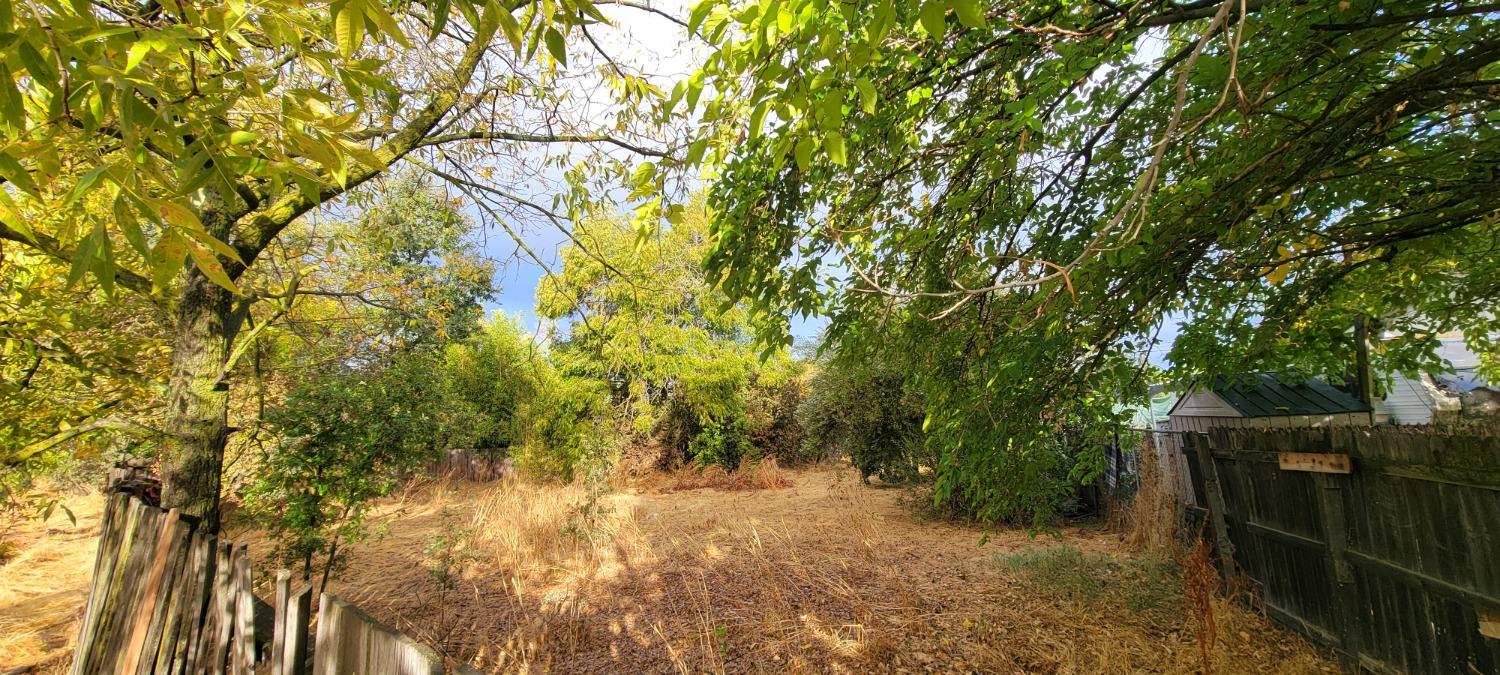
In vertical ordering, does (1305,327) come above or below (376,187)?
below

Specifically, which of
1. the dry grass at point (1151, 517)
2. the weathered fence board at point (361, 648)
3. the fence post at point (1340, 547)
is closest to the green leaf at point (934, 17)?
the weathered fence board at point (361, 648)

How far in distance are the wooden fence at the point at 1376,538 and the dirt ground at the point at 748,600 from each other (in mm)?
422

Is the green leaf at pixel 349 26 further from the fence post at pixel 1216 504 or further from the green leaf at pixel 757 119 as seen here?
the fence post at pixel 1216 504

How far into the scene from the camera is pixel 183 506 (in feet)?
9.62

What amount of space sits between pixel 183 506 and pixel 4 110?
110 inches

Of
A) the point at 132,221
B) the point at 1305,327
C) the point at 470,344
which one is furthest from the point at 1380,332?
the point at 470,344

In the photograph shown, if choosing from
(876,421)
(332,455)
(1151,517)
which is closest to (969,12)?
(332,455)

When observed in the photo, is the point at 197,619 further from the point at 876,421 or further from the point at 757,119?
the point at 876,421

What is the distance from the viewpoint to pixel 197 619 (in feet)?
6.75

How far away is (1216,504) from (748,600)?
3.95m

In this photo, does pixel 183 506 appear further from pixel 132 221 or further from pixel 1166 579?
pixel 1166 579

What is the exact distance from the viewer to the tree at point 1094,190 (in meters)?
2.30

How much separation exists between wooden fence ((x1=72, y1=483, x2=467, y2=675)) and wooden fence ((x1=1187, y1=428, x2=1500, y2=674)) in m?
4.26

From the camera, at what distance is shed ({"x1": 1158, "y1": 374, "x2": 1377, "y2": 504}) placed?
6801 millimetres
